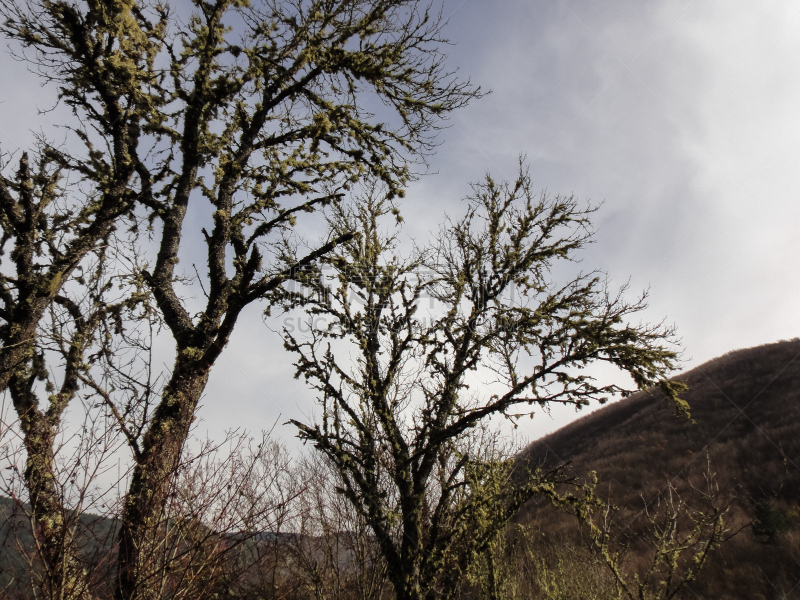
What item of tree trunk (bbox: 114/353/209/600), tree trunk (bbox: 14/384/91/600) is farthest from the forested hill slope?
tree trunk (bbox: 14/384/91/600)

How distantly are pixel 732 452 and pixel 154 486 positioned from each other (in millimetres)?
46900

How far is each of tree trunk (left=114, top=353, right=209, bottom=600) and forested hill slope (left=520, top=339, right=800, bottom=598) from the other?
1930 cm

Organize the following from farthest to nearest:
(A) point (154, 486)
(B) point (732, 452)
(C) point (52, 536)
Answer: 1. (B) point (732, 452)
2. (A) point (154, 486)
3. (C) point (52, 536)

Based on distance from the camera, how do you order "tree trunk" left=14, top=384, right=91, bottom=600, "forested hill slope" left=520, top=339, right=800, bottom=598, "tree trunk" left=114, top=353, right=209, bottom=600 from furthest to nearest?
"forested hill slope" left=520, top=339, right=800, bottom=598, "tree trunk" left=114, top=353, right=209, bottom=600, "tree trunk" left=14, top=384, right=91, bottom=600

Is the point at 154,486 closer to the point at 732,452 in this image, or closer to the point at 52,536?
the point at 52,536

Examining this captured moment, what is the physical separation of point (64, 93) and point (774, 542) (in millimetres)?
37883

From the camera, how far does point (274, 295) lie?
596 centimetres

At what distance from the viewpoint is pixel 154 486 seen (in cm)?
339

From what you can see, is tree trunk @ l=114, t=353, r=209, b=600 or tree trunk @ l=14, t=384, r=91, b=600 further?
tree trunk @ l=114, t=353, r=209, b=600

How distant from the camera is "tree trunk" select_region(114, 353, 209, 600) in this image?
10.3ft

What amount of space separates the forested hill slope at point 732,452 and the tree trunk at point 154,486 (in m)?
19.3

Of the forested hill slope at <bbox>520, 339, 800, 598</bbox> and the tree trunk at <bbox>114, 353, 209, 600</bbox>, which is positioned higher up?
the tree trunk at <bbox>114, 353, 209, 600</bbox>

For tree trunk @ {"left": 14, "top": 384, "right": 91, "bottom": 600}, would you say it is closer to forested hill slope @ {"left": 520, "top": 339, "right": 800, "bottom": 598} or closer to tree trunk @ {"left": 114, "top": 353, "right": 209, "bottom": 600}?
tree trunk @ {"left": 114, "top": 353, "right": 209, "bottom": 600}

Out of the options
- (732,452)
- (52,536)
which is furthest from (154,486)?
(732,452)
